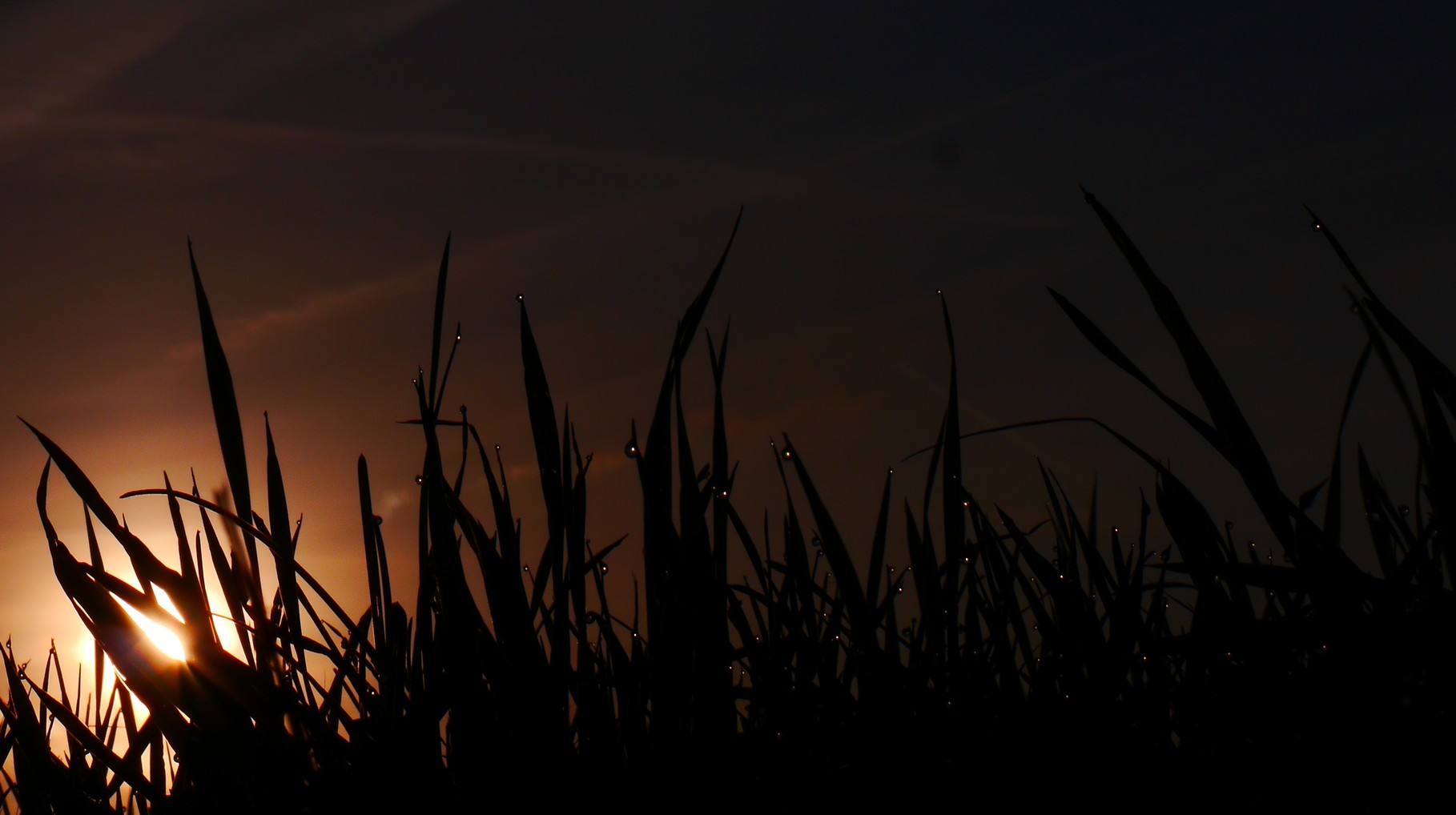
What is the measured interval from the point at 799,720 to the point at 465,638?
29cm

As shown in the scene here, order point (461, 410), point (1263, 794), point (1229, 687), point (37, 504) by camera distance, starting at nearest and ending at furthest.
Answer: point (1263, 794) < point (1229, 687) < point (37, 504) < point (461, 410)

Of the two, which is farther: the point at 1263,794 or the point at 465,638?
the point at 465,638

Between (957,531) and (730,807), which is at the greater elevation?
(957,531)

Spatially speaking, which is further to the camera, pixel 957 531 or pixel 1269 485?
pixel 957 531

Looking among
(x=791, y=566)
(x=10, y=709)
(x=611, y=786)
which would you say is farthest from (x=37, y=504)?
(x=791, y=566)

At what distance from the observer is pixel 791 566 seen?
113 cm

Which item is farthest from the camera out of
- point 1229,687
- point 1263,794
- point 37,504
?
point 37,504

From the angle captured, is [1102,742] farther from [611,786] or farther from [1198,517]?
[611,786]

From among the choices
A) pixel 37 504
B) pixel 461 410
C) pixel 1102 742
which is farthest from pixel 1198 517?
pixel 37 504

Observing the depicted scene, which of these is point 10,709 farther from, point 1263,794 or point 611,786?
point 1263,794

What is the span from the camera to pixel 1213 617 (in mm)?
762

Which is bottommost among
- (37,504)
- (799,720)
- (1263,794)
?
(1263,794)

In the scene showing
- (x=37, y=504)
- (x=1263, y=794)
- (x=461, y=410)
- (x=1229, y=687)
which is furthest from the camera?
(x=461, y=410)

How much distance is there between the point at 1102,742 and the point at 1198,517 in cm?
22
